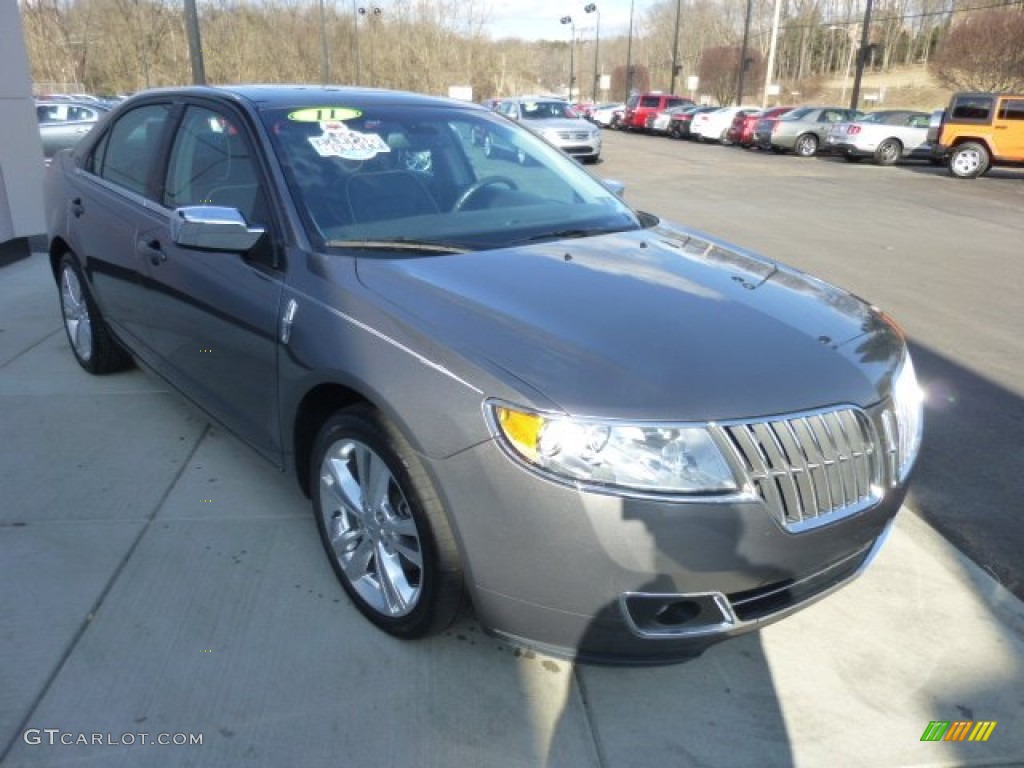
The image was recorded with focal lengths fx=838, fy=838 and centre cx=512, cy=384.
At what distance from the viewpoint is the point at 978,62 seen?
42750 mm

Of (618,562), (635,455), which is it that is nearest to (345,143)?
(635,455)

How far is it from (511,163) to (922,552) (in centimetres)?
238

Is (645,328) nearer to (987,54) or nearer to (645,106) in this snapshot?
(645,106)

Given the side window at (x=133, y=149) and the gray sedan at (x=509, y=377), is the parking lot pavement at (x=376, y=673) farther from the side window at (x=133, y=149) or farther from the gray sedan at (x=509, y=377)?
the side window at (x=133, y=149)

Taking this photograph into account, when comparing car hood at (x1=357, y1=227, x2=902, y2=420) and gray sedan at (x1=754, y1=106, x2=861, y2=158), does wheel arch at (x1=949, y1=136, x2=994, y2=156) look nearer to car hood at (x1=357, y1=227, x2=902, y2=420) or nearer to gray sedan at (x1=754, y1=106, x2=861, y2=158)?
gray sedan at (x1=754, y1=106, x2=861, y2=158)

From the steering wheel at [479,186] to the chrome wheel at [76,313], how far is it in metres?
2.60

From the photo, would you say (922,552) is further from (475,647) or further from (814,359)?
(475,647)

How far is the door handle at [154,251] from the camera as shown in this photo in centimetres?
359

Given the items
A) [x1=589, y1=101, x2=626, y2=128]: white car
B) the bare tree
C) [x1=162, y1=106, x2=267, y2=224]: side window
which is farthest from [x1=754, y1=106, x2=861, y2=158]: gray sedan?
[x1=162, y1=106, x2=267, y2=224]: side window

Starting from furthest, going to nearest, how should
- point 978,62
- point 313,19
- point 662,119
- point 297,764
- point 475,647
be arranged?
point 313,19 → point 978,62 → point 662,119 → point 475,647 → point 297,764

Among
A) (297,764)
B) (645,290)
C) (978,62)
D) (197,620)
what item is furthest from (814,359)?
(978,62)

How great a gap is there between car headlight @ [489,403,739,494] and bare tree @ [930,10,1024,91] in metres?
47.4

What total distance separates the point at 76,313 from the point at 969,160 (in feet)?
68.1

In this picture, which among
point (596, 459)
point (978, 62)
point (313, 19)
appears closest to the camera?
point (596, 459)
